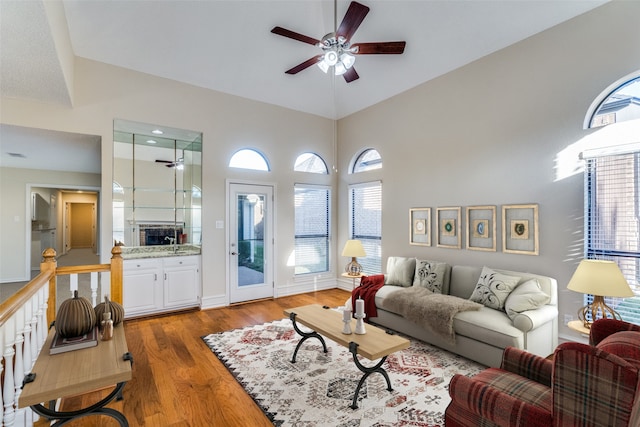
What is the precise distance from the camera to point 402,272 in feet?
14.4

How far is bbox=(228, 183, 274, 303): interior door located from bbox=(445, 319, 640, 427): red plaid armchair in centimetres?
400

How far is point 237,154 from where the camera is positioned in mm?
5285

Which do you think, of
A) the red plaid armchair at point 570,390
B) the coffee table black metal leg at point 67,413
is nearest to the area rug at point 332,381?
the red plaid armchair at point 570,390

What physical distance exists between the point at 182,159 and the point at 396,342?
4608 mm

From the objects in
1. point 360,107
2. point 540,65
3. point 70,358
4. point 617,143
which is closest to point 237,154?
point 360,107

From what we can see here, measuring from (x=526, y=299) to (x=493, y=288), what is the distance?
1.25ft

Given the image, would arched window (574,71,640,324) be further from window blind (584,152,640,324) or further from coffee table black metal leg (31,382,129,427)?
coffee table black metal leg (31,382,129,427)

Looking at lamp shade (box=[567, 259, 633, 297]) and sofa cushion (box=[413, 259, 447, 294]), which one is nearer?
lamp shade (box=[567, 259, 633, 297])

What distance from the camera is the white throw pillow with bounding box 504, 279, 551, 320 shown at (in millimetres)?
2958

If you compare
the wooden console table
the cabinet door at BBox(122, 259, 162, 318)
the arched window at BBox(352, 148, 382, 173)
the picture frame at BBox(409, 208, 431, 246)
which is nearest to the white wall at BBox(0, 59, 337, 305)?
the cabinet door at BBox(122, 259, 162, 318)

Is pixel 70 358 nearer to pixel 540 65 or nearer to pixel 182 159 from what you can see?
pixel 182 159

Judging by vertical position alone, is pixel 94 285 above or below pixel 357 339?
above

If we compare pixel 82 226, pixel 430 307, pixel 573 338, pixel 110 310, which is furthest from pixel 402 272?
pixel 82 226

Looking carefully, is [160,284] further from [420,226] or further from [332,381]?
[420,226]
